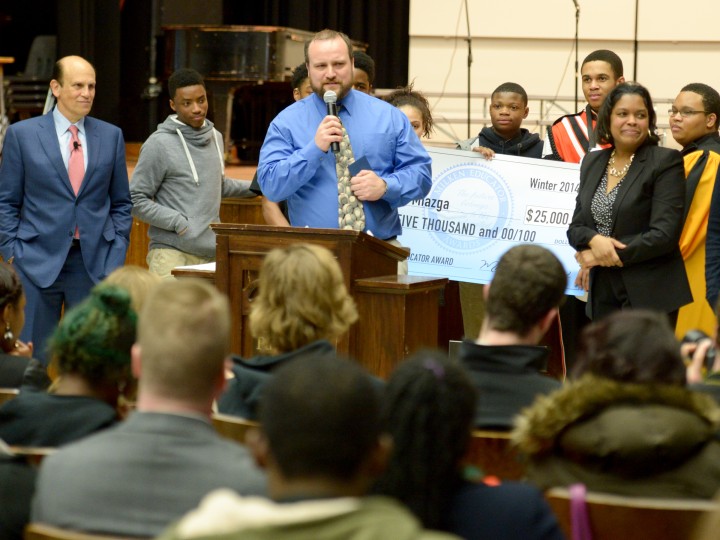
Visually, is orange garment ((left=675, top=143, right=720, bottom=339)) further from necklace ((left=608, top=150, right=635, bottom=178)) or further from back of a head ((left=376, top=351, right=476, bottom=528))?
back of a head ((left=376, top=351, right=476, bottom=528))

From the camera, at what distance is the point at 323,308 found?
2795mm

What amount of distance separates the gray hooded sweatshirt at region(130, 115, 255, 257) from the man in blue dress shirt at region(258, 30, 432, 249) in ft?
3.11

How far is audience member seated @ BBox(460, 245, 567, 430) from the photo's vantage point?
2.49 metres

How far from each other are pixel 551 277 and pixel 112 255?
→ 9.78ft

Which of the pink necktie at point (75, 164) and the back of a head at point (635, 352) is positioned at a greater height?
the pink necktie at point (75, 164)

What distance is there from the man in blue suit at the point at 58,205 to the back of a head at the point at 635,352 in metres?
3.31

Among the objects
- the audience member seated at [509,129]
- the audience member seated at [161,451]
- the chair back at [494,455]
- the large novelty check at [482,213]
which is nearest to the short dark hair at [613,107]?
the large novelty check at [482,213]

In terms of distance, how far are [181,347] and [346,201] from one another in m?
2.63

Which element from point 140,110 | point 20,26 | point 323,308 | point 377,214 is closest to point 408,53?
point 140,110

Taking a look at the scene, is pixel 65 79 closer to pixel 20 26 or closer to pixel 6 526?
pixel 6 526

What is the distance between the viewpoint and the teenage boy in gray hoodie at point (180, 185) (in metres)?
5.48

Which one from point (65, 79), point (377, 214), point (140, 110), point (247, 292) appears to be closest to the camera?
point (247, 292)

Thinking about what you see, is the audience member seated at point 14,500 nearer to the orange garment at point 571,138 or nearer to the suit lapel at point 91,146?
the suit lapel at point 91,146

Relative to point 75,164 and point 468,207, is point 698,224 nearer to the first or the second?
point 468,207
